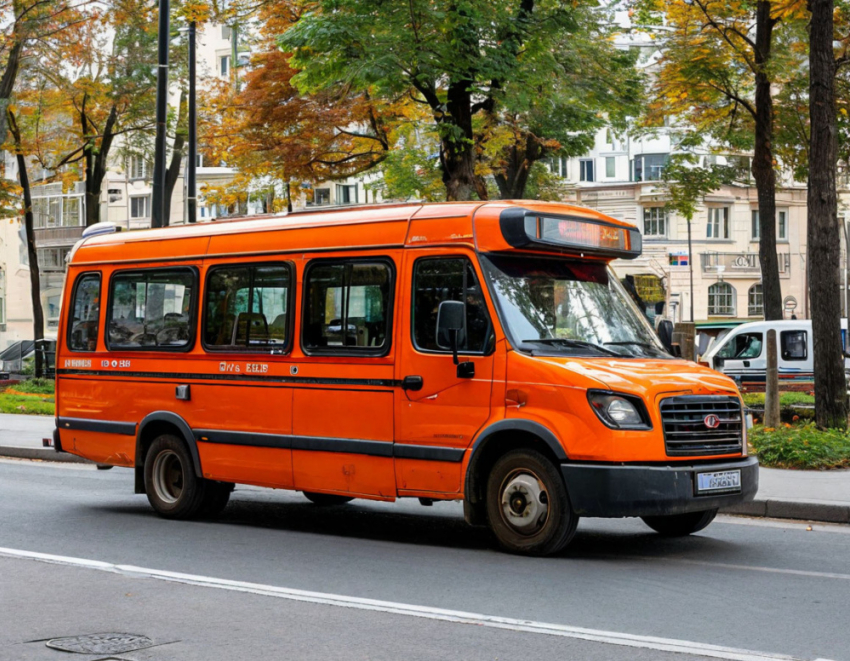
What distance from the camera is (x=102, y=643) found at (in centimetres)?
679

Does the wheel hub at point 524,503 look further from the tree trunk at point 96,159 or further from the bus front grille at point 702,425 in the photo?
the tree trunk at point 96,159

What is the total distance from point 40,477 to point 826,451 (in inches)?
385

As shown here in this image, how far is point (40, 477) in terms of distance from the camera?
16.5 m

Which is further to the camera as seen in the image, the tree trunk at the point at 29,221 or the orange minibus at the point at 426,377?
the tree trunk at the point at 29,221

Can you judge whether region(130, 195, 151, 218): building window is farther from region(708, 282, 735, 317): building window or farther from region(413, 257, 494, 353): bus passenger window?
region(413, 257, 494, 353): bus passenger window

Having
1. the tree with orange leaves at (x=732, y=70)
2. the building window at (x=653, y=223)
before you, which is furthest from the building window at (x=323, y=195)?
the tree with orange leaves at (x=732, y=70)

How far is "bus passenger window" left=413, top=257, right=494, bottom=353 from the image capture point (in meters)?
9.91

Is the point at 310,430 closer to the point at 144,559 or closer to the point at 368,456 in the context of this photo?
the point at 368,456

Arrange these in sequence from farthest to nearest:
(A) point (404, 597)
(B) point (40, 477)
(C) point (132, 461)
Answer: (B) point (40, 477) < (C) point (132, 461) < (A) point (404, 597)

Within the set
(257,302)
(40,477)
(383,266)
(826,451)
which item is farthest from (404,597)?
(40,477)

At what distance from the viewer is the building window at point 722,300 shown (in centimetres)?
7044

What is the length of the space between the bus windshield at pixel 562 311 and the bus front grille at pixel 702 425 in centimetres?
74

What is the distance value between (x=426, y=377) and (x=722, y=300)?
6274cm

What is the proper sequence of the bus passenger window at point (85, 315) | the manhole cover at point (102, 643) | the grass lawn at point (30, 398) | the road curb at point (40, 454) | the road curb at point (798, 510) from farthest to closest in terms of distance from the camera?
1. the grass lawn at point (30, 398)
2. the road curb at point (40, 454)
3. the bus passenger window at point (85, 315)
4. the road curb at point (798, 510)
5. the manhole cover at point (102, 643)
